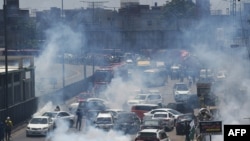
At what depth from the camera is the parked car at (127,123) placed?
33281mm

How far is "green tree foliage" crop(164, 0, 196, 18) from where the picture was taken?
240ft

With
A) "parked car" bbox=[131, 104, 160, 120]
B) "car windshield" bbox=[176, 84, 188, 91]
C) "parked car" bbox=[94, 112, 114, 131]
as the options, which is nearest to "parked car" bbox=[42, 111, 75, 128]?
"parked car" bbox=[94, 112, 114, 131]

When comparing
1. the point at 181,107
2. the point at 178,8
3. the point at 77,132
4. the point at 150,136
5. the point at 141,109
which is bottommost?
the point at 77,132

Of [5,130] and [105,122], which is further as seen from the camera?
[105,122]

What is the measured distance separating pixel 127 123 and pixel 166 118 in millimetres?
2931

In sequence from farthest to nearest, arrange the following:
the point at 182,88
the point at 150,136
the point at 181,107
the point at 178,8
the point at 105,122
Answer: the point at 178,8 → the point at 182,88 → the point at 181,107 → the point at 105,122 → the point at 150,136

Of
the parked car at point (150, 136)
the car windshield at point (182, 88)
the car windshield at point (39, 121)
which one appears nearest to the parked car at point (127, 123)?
the car windshield at point (39, 121)

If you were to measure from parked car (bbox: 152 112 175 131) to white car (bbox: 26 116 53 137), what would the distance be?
5322 millimetres

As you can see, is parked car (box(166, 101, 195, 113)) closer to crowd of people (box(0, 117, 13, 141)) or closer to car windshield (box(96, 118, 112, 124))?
car windshield (box(96, 118, 112, 124))

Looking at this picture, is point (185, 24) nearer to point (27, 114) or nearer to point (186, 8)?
point (186, 8)

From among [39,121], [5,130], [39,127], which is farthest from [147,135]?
[39,121]

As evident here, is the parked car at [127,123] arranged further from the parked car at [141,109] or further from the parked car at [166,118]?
the parked car at [141,109]

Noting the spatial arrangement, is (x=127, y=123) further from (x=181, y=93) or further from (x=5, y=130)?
(x=181, y=93)

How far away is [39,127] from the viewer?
34312 mm
